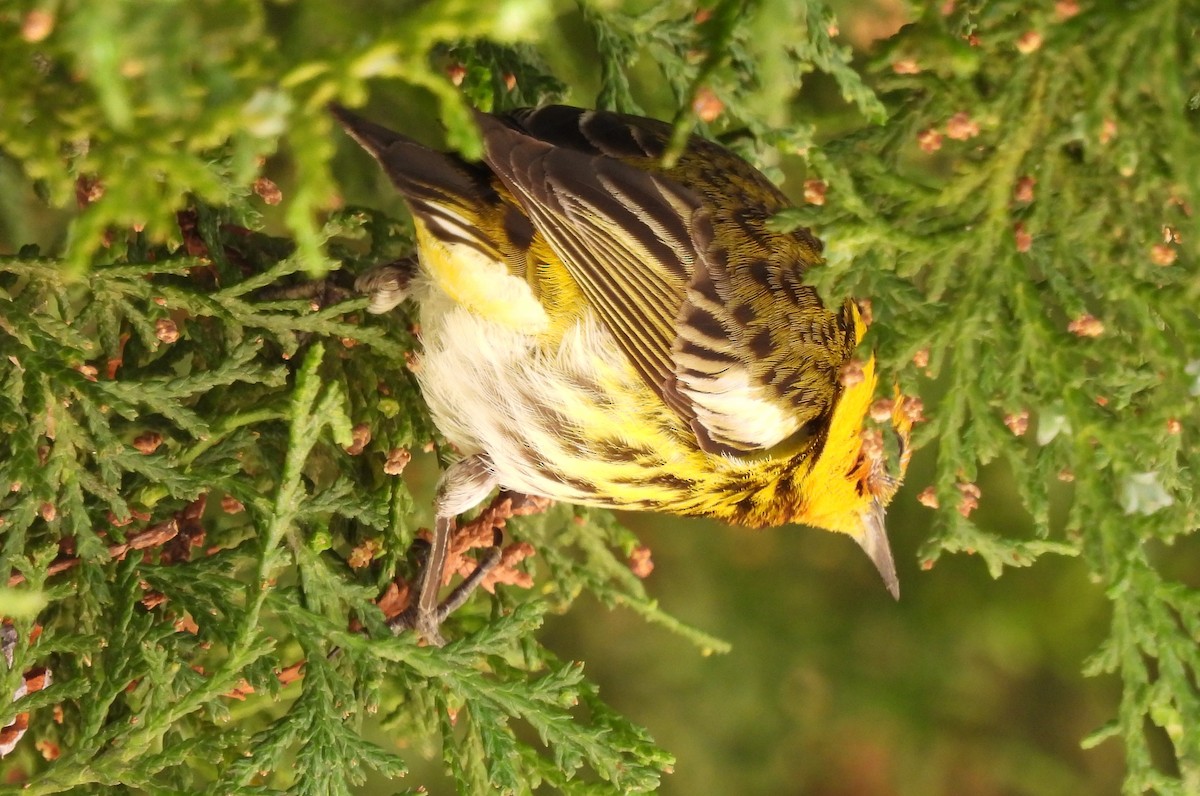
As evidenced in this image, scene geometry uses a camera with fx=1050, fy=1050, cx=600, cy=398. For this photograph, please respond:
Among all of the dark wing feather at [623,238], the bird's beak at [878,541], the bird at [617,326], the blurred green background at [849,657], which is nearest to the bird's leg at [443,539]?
the bird at [617,326]

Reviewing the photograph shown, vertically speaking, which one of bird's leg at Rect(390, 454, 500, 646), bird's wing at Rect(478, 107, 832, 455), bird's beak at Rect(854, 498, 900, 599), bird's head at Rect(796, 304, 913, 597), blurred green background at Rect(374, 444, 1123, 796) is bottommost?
blurred green background at Rect(374, 444, 1123, 796)

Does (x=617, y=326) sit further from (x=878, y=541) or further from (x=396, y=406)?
(x=878, y=541)

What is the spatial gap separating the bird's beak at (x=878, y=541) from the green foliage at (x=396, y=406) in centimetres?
77

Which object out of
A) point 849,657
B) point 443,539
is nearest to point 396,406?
point 443,539

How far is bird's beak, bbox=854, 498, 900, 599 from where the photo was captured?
10.2 feet

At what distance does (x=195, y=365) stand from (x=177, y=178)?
112 cm

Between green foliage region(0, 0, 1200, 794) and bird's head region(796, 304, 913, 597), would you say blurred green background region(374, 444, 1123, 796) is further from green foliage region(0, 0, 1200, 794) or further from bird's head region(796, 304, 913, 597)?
green foliage region(0, 0, 1200, 794)

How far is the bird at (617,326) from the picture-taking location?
2514 millimetres

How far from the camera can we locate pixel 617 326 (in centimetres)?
254

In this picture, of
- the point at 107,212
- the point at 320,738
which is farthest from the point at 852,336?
the point at 107,212

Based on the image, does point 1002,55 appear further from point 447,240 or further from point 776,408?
point 447,240

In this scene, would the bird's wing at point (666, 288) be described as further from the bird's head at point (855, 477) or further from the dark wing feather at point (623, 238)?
the bird's head at point (855, 477)

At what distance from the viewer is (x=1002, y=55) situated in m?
2.13

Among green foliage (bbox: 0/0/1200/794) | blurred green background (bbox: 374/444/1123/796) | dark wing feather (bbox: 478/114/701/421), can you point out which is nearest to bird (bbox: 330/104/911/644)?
dark wing feather (bbox: 478/114/701/421)
